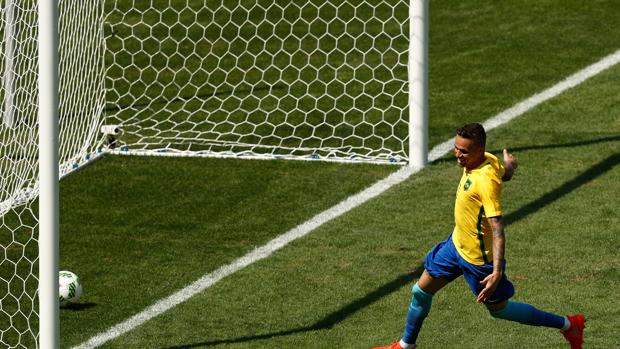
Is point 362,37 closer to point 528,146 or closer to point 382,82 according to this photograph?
point 382,82

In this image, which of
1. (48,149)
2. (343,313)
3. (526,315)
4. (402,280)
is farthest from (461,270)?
(48,149)

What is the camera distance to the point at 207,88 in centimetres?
1402

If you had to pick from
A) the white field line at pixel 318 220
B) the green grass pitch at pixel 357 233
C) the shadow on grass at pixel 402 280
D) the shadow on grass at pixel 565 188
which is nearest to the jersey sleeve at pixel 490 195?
the green grass pitch at pixel 357 233

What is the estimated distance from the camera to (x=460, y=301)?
30.2 feet

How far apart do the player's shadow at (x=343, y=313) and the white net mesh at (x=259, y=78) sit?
2694 millimetres

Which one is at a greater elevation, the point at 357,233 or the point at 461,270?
the point at 461,270

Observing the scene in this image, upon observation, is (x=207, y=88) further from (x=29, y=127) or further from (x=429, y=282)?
(x=429, y=282)

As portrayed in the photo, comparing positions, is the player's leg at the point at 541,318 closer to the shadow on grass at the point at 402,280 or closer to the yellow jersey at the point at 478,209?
the yellow jersey at the point at 478,209

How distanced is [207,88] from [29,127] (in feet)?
10.2

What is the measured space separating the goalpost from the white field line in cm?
45

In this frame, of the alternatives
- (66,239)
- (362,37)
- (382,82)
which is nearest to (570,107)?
(382,82)

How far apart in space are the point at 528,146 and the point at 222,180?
265cm

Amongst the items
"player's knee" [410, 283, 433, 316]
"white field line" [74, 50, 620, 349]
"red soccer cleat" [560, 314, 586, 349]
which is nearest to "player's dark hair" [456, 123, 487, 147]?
"player's knee" [410, 283, 433, 316]

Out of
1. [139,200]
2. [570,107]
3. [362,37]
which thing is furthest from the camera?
[362,37]
